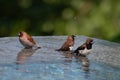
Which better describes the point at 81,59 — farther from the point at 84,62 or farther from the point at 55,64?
the point at 55,64

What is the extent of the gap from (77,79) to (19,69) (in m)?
0.52

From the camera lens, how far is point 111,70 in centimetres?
356

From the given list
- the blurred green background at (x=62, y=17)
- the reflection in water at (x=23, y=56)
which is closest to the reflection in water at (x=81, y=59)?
A: the reflection in water at (x=23, y=56)

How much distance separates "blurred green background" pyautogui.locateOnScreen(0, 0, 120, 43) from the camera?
7777mm

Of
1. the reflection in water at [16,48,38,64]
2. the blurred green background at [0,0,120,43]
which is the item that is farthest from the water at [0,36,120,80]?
the blurred green background at [0,0,120,43]

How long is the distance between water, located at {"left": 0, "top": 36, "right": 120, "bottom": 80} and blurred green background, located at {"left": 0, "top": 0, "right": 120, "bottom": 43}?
2.63 metres

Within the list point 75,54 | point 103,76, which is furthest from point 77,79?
point 75,54

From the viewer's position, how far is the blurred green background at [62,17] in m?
7.78

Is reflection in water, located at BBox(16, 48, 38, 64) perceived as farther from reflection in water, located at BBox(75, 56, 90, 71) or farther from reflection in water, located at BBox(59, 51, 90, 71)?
reflection in water, located at BBox(75, 56, 90, 71)

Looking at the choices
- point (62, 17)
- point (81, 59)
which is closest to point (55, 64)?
point (81, 59)

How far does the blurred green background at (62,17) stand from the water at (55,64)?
263cm

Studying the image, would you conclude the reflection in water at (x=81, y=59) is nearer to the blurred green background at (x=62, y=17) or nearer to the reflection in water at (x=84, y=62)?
the reflection in water at (x=84, y=62)

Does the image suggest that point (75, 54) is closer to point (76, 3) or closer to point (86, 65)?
point (86, 65)

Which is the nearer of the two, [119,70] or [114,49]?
[119,70]
